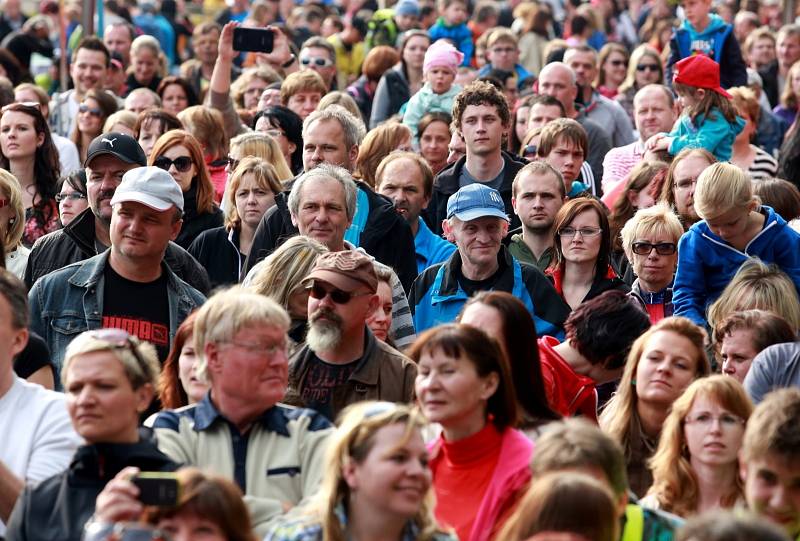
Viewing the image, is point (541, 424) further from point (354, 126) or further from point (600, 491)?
point (354, 126)

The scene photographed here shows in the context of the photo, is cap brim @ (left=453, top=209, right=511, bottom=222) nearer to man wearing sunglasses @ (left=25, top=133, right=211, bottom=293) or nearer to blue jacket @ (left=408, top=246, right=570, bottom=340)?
blue jacket @ (left=408, top=246, right=570, bottom=340)

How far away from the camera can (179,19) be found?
23766mm

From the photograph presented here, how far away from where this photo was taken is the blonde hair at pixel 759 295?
7.98 m

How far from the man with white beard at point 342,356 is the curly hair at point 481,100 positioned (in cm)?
382

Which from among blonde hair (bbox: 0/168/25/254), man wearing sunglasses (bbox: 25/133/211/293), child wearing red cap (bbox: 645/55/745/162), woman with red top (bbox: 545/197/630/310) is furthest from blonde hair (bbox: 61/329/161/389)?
child wearing red cap (bbox: 645/55/745/162)

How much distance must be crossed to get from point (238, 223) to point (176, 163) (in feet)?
1.69

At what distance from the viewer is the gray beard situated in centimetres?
684

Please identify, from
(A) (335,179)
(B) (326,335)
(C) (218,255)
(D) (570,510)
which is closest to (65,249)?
(C) (218,255)

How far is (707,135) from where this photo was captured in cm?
1120

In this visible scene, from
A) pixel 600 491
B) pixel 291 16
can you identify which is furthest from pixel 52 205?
pixel 291 16

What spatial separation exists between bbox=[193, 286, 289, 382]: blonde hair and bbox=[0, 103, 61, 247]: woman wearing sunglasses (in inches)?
192

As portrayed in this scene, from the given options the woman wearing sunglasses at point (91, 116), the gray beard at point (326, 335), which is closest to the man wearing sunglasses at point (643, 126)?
the woman wearing sunglasses at point (91, 116)

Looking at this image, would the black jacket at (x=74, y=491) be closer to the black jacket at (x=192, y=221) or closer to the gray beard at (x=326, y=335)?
the gray beard at (x=326, y=335)

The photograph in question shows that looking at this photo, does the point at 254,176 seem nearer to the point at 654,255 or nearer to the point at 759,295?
the point at 654,255
